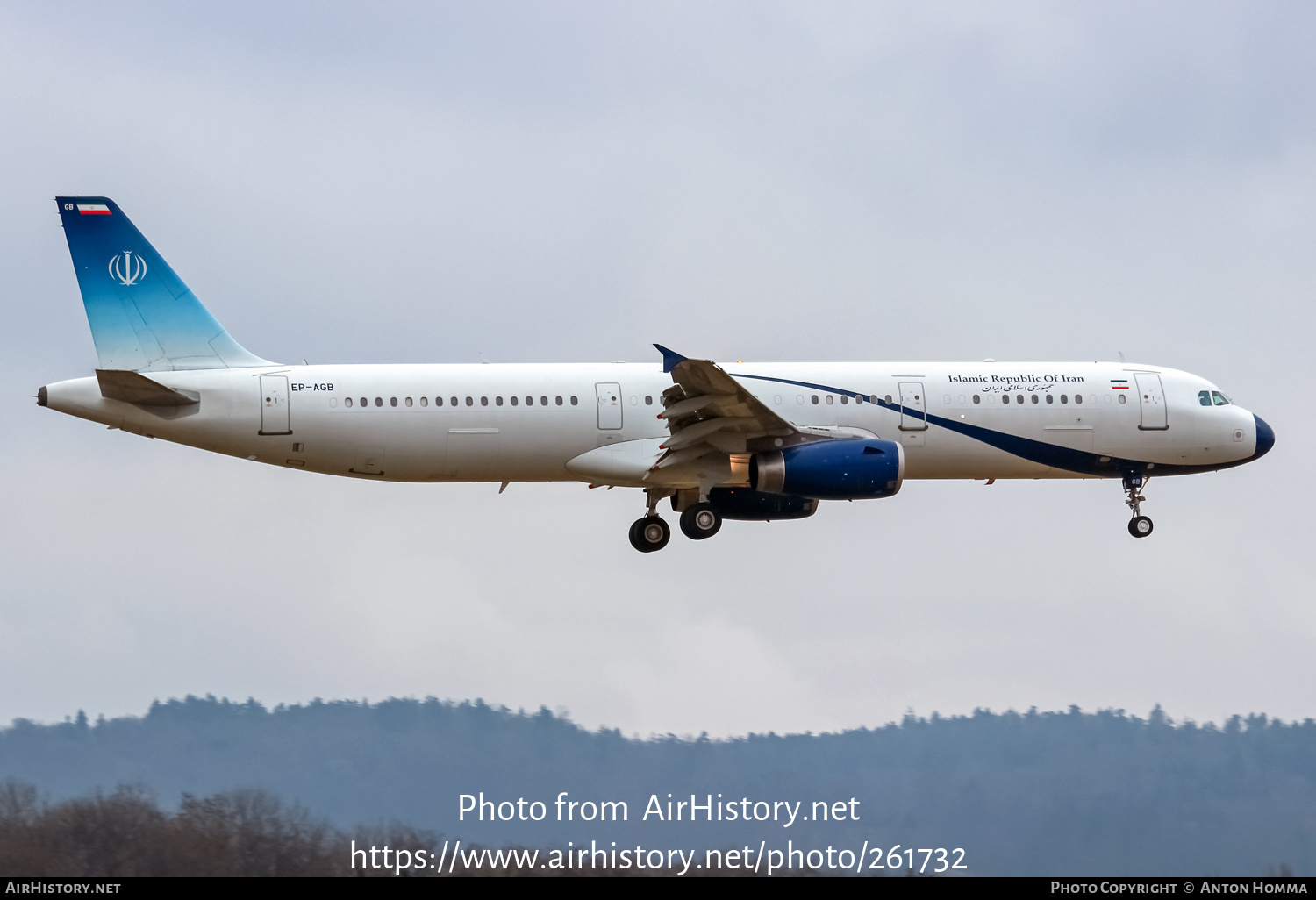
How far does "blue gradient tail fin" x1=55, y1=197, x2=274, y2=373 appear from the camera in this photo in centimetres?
4003

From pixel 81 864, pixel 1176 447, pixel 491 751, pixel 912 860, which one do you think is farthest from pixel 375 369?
pixel 1176 447

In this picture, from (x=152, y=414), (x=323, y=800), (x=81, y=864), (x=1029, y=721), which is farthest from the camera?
(x=1029, y=721)

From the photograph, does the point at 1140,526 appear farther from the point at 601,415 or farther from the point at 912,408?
the point at 601,415

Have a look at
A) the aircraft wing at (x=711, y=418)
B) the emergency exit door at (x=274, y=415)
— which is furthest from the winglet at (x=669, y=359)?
the emergency exit door at (x=274, y=415)

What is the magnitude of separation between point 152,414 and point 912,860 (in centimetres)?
1899

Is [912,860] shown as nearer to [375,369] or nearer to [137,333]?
[375,369]

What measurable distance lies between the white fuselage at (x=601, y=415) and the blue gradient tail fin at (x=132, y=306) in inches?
27.1

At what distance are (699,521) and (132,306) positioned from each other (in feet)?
45.5

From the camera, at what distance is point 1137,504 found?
44.2 meters

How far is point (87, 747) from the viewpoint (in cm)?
3722

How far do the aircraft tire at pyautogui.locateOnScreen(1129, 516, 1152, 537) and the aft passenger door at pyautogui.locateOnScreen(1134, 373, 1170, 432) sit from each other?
2.39m

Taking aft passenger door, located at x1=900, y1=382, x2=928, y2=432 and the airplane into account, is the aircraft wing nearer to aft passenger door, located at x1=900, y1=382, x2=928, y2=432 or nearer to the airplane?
the airplane

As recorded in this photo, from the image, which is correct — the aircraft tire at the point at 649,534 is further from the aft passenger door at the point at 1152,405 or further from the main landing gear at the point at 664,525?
the aft passenger door at the point at 1152,405

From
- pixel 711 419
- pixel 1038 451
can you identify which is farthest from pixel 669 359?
pixel 1038 451
